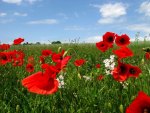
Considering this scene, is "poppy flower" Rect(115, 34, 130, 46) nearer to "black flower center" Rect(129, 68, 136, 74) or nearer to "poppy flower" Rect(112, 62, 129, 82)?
"black flower center" Rect(129, 68, 136, 74)

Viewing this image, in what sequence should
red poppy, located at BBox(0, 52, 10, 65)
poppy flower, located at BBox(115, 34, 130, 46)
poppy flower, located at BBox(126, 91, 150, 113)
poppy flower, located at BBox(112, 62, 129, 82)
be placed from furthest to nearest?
1. red poppy, located at BBox(0, 52, 10, 65)
2. poppy flower, located at BBox(115, 34, 130, 46)
3. poppy flower, located at BBox(112, 62, 129, 82)
4. poppy flower, located at BBox(126, 91, 150, 113)

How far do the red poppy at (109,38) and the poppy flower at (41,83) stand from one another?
2.69 m

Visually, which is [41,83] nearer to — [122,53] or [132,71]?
[122,53]

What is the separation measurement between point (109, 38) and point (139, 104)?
10.5 ft

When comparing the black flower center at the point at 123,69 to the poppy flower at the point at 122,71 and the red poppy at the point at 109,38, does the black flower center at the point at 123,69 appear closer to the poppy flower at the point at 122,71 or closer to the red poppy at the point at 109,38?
the poppy flower at the point at 122,71

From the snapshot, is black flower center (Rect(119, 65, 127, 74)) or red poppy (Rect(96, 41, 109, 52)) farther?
red poppy (Rect(96, 41, 109, 52))

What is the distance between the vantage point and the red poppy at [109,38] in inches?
174

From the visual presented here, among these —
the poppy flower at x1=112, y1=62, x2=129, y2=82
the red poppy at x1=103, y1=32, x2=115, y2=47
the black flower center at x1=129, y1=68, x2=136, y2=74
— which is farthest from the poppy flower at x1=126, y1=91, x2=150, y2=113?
the red poppy at x1=103, y1=32, x2=115, y2=47

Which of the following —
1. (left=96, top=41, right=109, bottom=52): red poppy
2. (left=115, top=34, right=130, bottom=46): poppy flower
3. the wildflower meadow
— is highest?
(left=115, top=34, right=130, bottom=46): poppy flower

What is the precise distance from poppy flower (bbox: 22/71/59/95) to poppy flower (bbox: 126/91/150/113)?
483 mm

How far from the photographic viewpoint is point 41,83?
1724 millimetres

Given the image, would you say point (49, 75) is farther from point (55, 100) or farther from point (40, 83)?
point (55, 100)

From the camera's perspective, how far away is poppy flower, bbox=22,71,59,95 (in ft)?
5.49

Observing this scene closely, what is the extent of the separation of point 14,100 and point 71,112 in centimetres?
118
